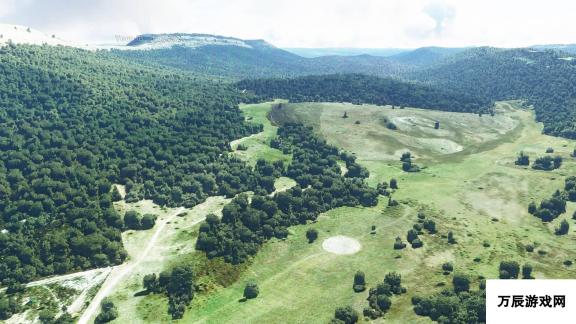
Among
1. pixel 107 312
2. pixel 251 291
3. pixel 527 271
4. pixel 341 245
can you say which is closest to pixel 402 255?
pixel 341 245

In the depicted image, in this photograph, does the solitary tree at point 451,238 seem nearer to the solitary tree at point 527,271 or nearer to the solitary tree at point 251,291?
the solitary tree at point 527,271

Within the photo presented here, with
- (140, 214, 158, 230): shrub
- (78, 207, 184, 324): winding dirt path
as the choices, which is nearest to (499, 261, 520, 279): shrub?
(78, 207, 184, 324): winding dirt path

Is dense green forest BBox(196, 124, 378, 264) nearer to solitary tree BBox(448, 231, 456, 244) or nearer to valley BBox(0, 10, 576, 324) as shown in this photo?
valley BBox(0, 10, 576, 324)

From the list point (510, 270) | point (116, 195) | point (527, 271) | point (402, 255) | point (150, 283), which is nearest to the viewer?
point (527, 271)

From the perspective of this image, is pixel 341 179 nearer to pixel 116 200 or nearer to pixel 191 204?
pixel 191 204

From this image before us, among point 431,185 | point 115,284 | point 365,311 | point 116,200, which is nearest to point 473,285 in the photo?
point 365,311

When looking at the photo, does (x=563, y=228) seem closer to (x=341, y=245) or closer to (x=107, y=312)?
(x=341, y=245)
